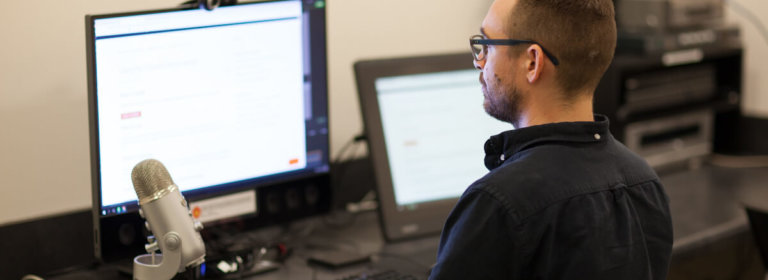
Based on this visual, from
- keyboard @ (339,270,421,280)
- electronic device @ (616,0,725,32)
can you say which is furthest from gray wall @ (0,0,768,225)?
electronic device @ (616,0,725,32)

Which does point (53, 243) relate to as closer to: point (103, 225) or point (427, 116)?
point (103, 225)

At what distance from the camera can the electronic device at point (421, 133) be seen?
1.69 m

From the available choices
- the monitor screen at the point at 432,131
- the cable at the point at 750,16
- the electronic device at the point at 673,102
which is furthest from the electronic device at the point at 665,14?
the monitor screen at the point at 432,131

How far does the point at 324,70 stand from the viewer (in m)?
1.68

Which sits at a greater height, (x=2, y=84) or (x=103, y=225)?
(x=2, y=84)

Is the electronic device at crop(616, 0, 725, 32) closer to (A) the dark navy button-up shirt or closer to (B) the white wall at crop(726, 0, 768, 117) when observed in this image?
(B) the white wall at crop(726, 0, 768, 117)

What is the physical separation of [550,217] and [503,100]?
235mm

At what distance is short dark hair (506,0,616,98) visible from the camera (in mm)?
1135

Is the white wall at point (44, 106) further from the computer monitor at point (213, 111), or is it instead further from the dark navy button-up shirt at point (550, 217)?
the dark navy button-up shirt at point (550, 217)

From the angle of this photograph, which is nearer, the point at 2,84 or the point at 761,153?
the point at 2,84

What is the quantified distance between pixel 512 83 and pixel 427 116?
56cm

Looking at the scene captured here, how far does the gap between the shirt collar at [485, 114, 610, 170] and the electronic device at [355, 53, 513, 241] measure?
54 centimetres

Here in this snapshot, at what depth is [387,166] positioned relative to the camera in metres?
1.69

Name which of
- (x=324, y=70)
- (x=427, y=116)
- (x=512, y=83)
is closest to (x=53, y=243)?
(x=324, y=70)
